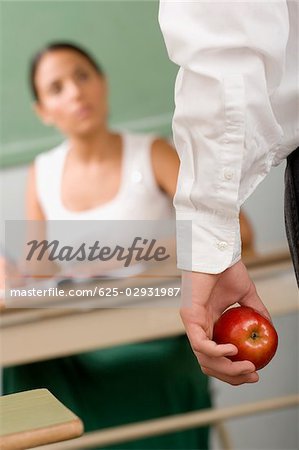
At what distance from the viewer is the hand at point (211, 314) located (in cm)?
86

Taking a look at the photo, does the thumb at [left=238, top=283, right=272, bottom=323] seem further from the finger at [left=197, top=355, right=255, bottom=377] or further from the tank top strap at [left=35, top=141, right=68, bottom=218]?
the tank top strap at [left=35, top=141, right=68, bottom=218]

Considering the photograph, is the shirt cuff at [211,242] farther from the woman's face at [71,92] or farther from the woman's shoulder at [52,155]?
the woman's shoulder at [52,155]

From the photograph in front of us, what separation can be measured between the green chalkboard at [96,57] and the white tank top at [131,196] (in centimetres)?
17

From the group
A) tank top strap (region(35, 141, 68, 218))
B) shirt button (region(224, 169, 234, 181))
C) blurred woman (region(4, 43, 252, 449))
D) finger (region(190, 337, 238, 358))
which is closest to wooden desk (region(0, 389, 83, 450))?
finger (region(190, 337, 238, 358))

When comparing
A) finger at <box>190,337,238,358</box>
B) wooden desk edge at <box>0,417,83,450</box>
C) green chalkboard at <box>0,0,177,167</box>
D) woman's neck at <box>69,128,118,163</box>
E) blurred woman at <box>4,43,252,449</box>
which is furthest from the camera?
green chalkboard at <box>0,0,177,167</box>

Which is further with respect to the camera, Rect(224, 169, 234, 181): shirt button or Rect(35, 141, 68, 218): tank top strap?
Rect(35, 141, 68, 218): tank top strap

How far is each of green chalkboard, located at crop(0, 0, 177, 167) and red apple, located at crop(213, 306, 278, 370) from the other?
6.35 ft

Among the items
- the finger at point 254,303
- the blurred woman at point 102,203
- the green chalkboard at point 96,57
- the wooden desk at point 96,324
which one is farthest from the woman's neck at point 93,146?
the finger at point 254,303

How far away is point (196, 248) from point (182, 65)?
0.54 ft

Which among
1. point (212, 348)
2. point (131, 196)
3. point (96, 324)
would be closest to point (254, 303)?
point (212, 348)

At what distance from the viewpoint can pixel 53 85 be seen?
2.63 m

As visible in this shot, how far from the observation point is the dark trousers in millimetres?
884

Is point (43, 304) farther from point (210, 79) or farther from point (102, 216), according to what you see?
point (210, 79)

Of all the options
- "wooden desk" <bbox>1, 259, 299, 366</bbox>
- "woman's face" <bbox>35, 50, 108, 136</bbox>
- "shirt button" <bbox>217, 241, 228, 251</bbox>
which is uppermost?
"shirt button" <bbox>217, 241, 228, 251</bbox>
